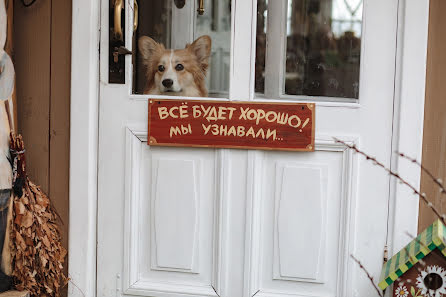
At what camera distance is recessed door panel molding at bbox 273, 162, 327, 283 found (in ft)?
8.23

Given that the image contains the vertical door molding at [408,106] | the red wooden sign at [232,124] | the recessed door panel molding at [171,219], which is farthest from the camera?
the recessed door panel molding at [171,219]

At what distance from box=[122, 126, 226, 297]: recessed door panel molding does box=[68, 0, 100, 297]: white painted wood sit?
0.13m

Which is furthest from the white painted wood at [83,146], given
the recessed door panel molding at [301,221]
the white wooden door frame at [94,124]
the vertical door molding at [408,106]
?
the vertical door molding at [408,106]

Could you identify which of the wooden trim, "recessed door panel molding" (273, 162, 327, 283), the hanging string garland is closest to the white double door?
"recessed door panel molding" (273, 162, 327, 283)

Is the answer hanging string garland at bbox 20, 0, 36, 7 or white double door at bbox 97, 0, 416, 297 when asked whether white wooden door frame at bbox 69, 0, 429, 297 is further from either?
hanging string garland at bbox 20, 0, 36, 7

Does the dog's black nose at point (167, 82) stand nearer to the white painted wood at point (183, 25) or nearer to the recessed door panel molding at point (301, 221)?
the white painted wood at point (183, 25)

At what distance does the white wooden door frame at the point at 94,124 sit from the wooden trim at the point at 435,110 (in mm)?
26

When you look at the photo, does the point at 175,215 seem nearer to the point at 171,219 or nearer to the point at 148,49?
the point at 171,219

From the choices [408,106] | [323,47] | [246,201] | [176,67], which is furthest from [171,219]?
[408,106]

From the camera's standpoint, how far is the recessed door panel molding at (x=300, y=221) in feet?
8.23

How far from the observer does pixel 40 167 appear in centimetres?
268

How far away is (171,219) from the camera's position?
2623mm

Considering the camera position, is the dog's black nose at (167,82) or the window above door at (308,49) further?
the dog's black nose at (167,82)

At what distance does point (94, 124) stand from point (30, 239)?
1.55 ft
